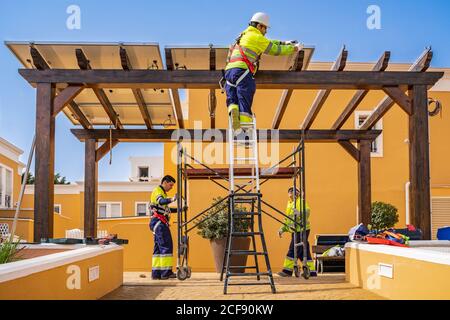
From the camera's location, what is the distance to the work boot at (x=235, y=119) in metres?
9.57

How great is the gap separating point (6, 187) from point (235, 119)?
23.8 metres

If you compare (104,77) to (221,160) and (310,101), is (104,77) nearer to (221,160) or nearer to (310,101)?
(221,160)

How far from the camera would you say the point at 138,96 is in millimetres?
12609

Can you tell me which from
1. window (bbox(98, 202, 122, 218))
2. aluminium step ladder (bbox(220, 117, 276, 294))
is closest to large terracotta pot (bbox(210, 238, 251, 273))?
aluminium step ladder (bbox(220, 117, 276, 294))

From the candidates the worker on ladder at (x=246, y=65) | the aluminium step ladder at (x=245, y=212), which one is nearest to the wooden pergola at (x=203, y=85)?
the worker on ladder at (x=246, y=65)

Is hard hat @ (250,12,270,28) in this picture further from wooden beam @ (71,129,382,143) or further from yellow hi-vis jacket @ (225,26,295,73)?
wooden beam @ (71,129,382,143)

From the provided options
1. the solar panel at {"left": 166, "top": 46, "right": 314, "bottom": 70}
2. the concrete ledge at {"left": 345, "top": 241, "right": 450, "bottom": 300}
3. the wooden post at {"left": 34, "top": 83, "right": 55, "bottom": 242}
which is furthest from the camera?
the solar panel at {"left": 166, "top": 46, "right": 314, "bottom": 70}

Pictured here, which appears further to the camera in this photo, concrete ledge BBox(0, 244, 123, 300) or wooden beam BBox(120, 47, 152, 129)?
wooden beam BBox(120, 47, 152, 129)

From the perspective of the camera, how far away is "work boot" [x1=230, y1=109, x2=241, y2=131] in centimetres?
957

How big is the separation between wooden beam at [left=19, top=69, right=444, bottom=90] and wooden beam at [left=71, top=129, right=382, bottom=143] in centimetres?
444

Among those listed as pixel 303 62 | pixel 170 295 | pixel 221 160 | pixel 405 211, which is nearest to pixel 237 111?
pixel 303 62

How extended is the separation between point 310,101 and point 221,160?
3.26 m

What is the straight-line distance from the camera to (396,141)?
1997 centimetres

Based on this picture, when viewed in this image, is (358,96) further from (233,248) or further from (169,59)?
(233,248)
